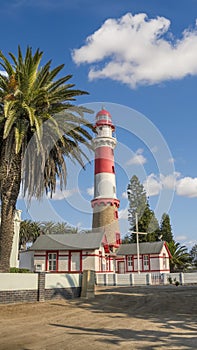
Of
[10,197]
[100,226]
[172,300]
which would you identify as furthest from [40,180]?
[100,226]

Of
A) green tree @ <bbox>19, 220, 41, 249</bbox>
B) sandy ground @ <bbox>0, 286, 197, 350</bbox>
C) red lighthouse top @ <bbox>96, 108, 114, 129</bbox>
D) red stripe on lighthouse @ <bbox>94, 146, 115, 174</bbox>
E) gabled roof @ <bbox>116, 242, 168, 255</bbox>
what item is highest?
red lighthouse top @ <bbox>96, 108, 114, 129</bbox>

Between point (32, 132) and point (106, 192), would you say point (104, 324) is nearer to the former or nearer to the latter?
point (32, 132)

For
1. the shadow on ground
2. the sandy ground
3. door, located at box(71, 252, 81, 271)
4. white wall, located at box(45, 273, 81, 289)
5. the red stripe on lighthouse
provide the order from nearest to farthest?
the sandy ground → the shadow on ground → white wall, located at box(45, 273, 81, 289) → door, located at box(71, 252, 81, 271) → the red stripe on lighthouse

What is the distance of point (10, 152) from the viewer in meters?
17.8

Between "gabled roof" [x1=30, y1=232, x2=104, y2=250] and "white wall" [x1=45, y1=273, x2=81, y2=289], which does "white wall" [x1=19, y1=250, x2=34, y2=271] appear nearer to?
"gabled roof" [x1=30, y1=232, x2=104, y2=250]

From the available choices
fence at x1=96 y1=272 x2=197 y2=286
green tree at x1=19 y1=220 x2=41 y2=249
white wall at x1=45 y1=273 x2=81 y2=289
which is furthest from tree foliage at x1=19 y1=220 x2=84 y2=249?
white wall at x1=45 y1=273 x2=81 y2=289

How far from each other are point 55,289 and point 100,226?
76.6ft

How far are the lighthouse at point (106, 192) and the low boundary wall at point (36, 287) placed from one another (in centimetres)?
2098

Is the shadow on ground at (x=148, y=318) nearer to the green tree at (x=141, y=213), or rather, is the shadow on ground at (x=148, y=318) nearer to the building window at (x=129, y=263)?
the building window at (x=129, y=263)

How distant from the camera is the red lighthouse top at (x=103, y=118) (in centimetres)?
4428

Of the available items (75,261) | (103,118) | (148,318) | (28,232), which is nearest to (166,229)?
(28,232)

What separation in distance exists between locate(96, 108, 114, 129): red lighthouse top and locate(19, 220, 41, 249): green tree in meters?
28.1

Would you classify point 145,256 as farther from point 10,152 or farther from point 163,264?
point 10,152

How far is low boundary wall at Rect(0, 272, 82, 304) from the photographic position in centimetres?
1548
